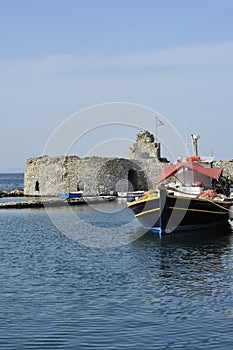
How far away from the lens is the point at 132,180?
8388 cm

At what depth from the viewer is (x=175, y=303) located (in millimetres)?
17812

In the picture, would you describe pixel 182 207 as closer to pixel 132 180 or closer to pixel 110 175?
pixel 110 175

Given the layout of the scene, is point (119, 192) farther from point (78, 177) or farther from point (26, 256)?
point (26, 256)

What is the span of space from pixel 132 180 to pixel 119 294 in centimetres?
6499

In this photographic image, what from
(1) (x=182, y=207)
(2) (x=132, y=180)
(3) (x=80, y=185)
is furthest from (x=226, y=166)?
(1) (x=182, y=207)

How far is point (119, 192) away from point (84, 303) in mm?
59221

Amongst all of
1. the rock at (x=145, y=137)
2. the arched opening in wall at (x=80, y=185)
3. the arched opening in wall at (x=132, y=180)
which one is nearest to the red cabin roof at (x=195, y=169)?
the arched opening in wall at (x=132, y=180)

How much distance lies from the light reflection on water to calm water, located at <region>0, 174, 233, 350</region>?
0.08 feet

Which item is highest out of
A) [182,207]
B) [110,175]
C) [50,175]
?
[50,175]

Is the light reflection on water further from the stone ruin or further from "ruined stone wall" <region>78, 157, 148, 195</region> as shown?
the stone ruin

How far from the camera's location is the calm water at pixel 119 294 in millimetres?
14727

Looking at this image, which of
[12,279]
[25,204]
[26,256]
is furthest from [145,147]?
[12,279]

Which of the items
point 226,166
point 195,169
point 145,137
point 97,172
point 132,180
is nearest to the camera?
point 195,169

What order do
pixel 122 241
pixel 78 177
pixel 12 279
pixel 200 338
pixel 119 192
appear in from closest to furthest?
pixel 200 338, pixel 12 279, pixel 122 241, pixel 119 192, pixel 78 177
